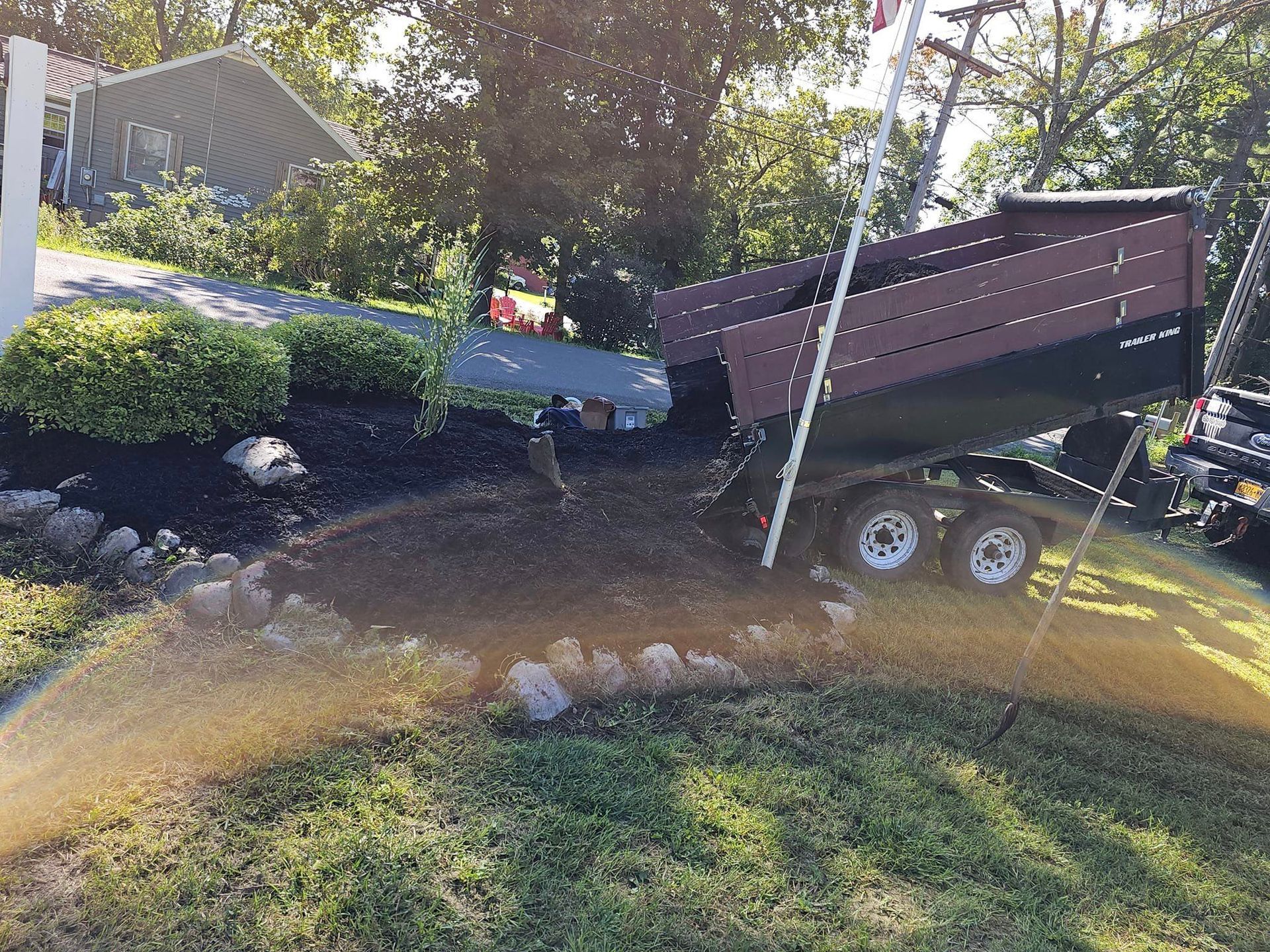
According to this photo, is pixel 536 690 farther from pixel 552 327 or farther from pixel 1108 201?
pixel 552 327

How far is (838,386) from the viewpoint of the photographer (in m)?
4.96

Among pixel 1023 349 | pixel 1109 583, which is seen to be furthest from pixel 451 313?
pixel 1109 583

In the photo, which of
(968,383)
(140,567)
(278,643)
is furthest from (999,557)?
(140,567)

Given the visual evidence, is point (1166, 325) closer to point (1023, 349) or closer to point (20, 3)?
point (1023, 349)

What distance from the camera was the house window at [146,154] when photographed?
2239 centimetres

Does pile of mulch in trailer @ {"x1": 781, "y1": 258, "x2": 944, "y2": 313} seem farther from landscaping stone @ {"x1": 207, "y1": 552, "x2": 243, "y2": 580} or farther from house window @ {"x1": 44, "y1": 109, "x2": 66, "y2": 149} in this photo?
house window @ {"x1": 44, "y1": 109, "x2": 66, "y2": 149}

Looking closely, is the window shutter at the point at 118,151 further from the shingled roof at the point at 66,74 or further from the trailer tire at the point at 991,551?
the trailer tire at the point at 991,551

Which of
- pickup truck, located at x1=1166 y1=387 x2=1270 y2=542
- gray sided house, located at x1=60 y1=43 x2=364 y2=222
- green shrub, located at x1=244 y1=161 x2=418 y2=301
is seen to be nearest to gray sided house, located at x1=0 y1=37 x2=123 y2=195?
gray sided house, located at x1=60 y1=43 x2=364 y2=222

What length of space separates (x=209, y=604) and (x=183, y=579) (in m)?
0.29

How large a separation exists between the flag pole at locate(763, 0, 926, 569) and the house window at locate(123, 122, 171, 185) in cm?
2433

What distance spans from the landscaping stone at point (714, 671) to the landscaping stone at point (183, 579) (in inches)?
95.5

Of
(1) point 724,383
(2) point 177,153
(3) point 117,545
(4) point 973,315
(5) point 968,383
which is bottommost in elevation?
(3) point 117,545

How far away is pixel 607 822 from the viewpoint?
9.65 feet

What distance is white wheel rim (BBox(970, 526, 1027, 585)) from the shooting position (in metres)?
5.86
